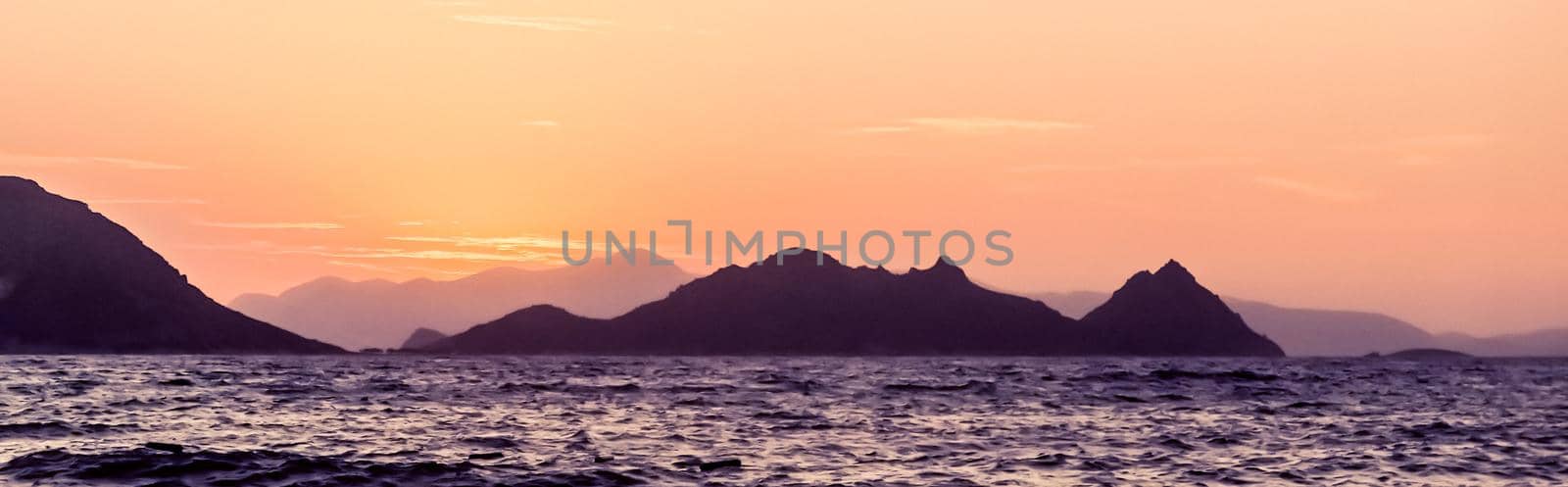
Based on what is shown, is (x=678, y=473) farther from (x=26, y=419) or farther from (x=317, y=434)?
(x=26, y=419)

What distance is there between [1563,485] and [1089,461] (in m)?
9.77

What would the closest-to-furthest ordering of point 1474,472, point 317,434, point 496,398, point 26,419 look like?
point 1474,472
point 317,434
point 26,419
point 496,398

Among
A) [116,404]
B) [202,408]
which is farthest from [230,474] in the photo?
[116,404]

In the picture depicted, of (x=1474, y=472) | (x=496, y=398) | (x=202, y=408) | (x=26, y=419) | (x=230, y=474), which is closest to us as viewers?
(x=230, y=474)

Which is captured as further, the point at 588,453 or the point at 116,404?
the point at 116,404

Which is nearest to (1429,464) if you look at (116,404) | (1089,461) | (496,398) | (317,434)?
(1089,461)

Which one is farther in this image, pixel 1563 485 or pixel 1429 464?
pixel 1429 464

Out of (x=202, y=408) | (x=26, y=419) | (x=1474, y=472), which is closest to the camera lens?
(x=1474, y=472)

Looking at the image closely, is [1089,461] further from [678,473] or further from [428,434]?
[428,434]

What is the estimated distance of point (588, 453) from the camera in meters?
33.3

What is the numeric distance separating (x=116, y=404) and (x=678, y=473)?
29.8 metres

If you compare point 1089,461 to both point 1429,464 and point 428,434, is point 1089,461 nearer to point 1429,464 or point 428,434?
point 1429,464

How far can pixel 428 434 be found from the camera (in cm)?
3831

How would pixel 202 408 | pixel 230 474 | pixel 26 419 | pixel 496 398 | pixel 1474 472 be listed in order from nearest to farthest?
pixel 230 474
pixel 1474 472
pixel 26 419
pixel 202 408
pixel 496 398
